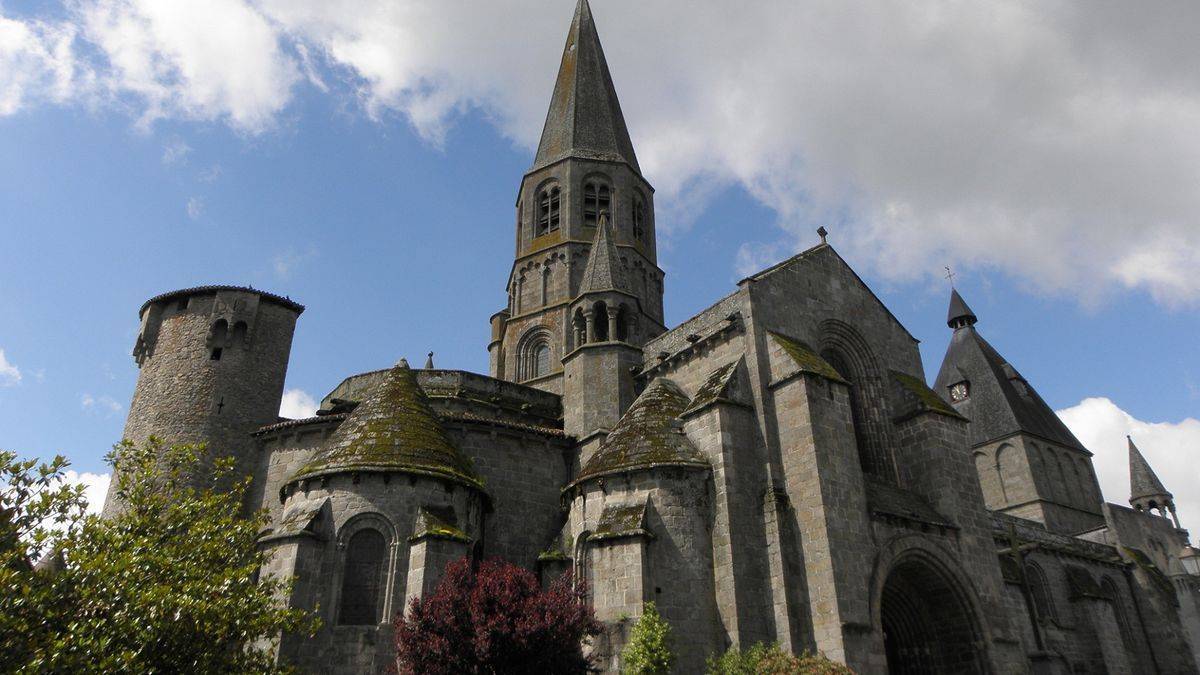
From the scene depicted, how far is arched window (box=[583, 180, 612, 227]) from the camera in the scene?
34438 millimetres

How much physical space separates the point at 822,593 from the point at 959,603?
5.12 metres

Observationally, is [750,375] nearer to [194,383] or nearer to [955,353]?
[194,383]

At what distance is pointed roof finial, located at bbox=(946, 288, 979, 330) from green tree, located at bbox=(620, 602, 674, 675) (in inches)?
1688

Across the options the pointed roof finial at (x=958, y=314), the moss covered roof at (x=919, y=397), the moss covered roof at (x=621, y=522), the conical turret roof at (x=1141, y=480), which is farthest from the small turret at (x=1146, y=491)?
the moss covered roof at (x=621, y=522)

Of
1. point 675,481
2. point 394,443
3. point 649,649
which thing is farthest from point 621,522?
point 394,443

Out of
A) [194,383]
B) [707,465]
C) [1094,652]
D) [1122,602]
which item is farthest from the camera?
[1122,602]

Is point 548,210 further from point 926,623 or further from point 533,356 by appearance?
point 926,623

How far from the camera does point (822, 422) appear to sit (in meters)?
17.8

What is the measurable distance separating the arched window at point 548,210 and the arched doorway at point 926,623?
69.6 ft

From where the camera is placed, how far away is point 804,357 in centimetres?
1889

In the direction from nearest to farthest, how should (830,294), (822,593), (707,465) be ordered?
(822,593)
(707,465)
(830,294)

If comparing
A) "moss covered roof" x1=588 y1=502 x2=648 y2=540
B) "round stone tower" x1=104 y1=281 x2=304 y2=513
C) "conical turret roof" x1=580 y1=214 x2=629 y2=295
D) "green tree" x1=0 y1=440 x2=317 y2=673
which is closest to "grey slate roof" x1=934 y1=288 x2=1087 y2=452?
"conical turret roof" x1=580 y1=214 x2=629 y2=295

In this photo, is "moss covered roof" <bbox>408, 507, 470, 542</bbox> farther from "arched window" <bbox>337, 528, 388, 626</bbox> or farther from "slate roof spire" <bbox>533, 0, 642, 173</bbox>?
"slate roof spire" <bbox>533, 0, 642, 173</bbox>

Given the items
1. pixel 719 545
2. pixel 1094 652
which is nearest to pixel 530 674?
pixel 719 545
